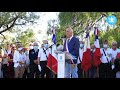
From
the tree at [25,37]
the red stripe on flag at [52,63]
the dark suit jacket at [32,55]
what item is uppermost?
the tree at [25,37]

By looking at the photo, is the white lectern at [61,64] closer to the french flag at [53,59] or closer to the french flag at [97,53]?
the french flag at [53,59]

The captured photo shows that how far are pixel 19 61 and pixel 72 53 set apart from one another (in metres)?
1.36

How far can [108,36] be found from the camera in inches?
300

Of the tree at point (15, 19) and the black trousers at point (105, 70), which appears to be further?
the tree at point (15, 19)

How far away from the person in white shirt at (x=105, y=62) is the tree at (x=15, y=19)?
→ 1.91m

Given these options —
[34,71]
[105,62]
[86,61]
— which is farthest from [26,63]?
[105,62]

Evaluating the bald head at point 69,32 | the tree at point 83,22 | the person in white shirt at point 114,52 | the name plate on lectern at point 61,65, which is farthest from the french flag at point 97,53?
the name plate on lectern at point 61,65

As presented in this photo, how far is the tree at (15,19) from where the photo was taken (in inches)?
307

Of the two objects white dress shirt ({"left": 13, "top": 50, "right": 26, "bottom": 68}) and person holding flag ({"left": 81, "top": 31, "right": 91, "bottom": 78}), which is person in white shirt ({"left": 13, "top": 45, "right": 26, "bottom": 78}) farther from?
person holding flag ({"left": 81, "top": 31, "right": 91, "bottom": 78})

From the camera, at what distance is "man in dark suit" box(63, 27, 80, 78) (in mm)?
7548

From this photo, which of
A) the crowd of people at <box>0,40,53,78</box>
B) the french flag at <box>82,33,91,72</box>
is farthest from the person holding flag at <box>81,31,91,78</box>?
the crowd of people at <box>0,40,53,78</box>
